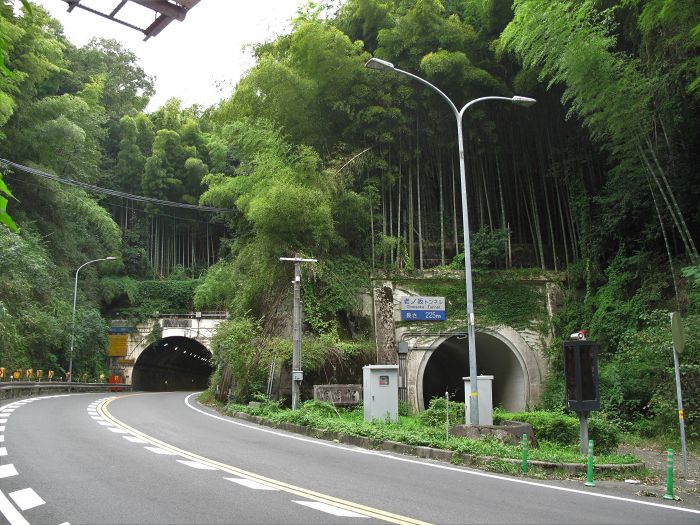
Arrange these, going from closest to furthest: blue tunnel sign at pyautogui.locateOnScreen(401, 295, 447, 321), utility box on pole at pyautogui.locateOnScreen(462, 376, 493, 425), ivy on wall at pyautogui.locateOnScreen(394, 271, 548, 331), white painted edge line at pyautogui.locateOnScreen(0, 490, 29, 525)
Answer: white painted edge line at pyautogui.locateOnScreen(0, 490, 29, 525)
utility box on pole at pyautogui.locateOnScreen(462, 376, 493, 425)
blue tunnel sign at pyautogui.locateOnScreen(401, 295, 447, 321)
ivy on wall at pyautogui.locateOnScreen(394, 271, 548, 331)

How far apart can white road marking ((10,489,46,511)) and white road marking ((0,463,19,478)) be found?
103 centimetres

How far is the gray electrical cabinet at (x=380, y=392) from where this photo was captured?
13781 millimetres

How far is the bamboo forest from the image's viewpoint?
51.8 ft

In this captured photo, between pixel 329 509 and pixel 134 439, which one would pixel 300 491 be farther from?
pixel 134 439

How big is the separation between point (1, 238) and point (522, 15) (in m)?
20.8

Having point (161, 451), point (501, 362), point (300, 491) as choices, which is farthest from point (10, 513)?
point (501, 362)

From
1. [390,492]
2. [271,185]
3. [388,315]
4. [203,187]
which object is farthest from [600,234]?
[203,187]

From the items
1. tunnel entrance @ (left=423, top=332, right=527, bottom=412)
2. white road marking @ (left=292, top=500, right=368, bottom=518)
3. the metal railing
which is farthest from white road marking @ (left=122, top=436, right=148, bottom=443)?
the metal railing

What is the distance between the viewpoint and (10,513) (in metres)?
5.37

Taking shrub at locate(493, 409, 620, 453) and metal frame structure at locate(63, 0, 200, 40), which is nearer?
metal frame structure at locate(63, 0, 200, 40)

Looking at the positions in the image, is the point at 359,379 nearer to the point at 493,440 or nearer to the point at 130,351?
the point at 493,440

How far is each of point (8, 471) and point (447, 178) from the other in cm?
1888

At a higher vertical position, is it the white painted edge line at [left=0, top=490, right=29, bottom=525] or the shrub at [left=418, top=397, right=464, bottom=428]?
the white painted edge line at [left=0, top=490, right=29, bottom=525]

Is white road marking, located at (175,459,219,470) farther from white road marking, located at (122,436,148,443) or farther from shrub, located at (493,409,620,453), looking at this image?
shrub, located at (493,409,620,453)
